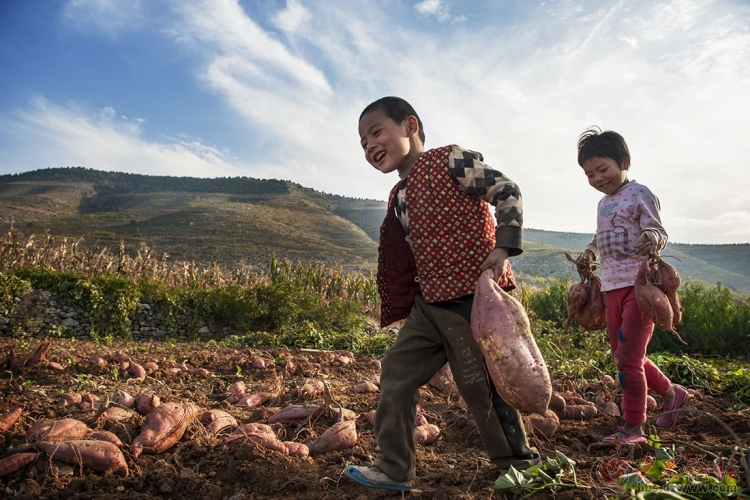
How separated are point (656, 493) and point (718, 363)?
5552 millimetres

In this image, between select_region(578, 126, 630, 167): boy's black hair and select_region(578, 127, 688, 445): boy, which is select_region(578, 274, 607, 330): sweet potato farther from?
select_region(578, 126, 630, 167): boy's black hair

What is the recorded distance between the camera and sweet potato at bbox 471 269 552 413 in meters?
1.55

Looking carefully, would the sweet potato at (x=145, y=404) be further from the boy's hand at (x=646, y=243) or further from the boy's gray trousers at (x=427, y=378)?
the boy's hand at (x=646, y=243)

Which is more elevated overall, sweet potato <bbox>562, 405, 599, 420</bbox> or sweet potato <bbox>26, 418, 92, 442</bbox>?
sweet potato <bbox>26, 418, 92, 442</bbox>

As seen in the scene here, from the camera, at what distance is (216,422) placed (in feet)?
7.93

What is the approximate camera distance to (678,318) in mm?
2521

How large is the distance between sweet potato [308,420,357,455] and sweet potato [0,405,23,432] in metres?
1.33

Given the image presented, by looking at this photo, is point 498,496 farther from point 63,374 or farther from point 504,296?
point 63,374

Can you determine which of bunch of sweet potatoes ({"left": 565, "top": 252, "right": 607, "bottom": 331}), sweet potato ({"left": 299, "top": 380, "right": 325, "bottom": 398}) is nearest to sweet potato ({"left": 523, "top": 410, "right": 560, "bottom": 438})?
bunch of sweet potatoes ({"left": 565, "top": 252, "right": 607, "bottom": 331})

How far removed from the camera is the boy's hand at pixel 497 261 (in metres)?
1.78

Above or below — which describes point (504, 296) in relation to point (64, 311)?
above

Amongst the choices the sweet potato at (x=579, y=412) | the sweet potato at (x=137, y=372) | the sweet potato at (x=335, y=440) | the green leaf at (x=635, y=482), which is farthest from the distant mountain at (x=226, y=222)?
the green leaf at (x=635, y=482)

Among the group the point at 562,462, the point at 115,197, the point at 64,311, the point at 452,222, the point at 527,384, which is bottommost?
the point at 64,311

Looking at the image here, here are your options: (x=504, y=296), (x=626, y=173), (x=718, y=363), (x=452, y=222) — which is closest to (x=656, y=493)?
(x=504, y=296)
